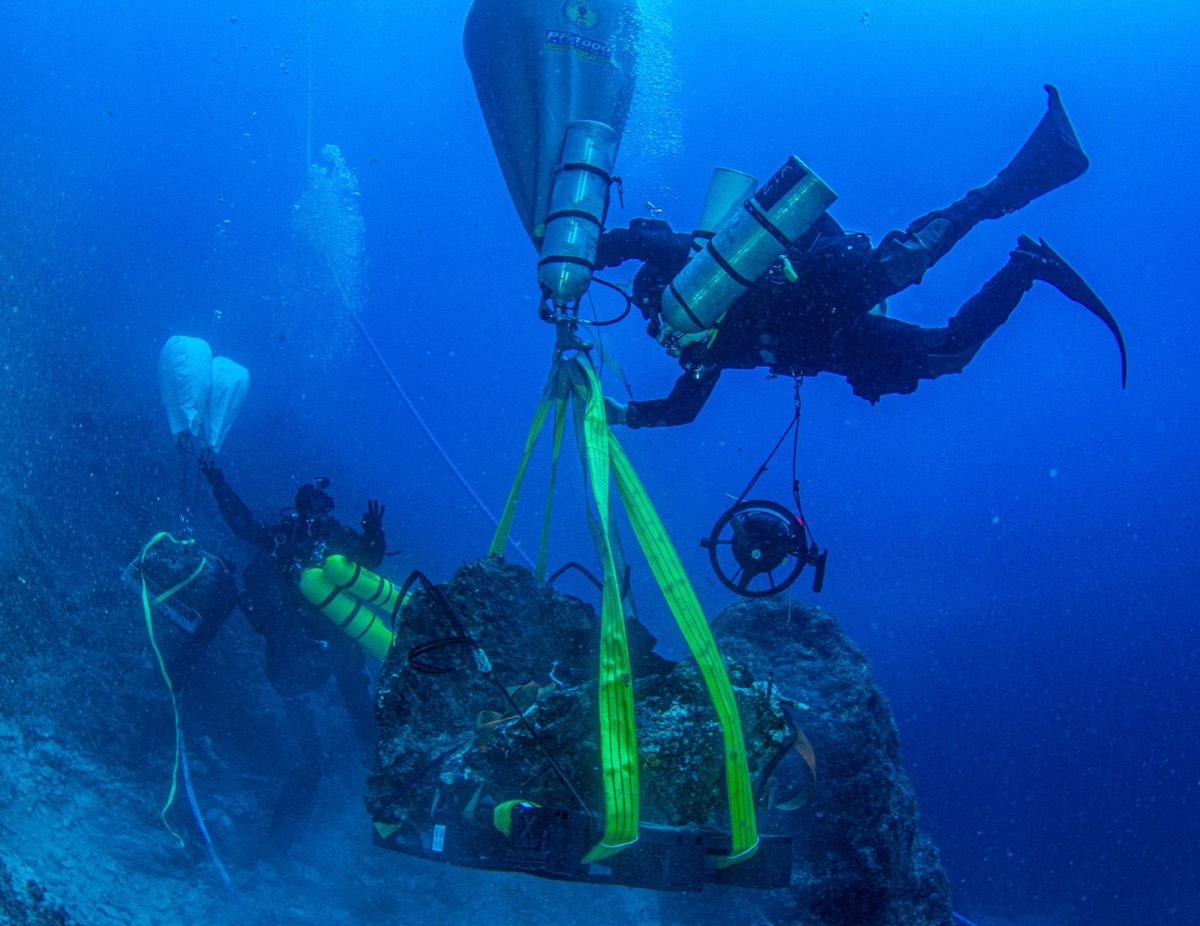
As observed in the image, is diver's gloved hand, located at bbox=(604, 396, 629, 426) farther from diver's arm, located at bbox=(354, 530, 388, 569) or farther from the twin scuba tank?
diver's arm, located at bbox=(354, 530, 388, 569)

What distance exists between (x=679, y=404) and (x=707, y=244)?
1.11m

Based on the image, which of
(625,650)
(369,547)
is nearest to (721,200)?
(625,650)

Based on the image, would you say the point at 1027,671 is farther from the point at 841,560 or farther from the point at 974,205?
the point at 974,205

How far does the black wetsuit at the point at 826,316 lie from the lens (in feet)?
14.0

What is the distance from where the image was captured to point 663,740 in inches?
113

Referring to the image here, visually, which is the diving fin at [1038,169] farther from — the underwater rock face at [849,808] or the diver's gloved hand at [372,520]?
the diver's gloved hand at [372,520]

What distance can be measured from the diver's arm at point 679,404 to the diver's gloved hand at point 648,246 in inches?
30.1

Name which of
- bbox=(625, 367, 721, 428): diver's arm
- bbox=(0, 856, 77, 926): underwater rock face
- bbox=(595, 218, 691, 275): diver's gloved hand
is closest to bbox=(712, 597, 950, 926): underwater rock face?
bbox=(625, 367, 721, 428): diver's arm

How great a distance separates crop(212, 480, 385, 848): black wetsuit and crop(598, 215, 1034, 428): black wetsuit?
146 inches

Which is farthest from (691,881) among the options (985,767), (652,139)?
(985,767)

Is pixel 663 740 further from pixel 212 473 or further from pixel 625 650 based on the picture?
pixel 212 473

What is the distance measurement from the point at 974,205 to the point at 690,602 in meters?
3.55

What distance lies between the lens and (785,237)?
11.5 ft

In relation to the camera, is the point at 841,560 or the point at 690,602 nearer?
the point at 690,602
